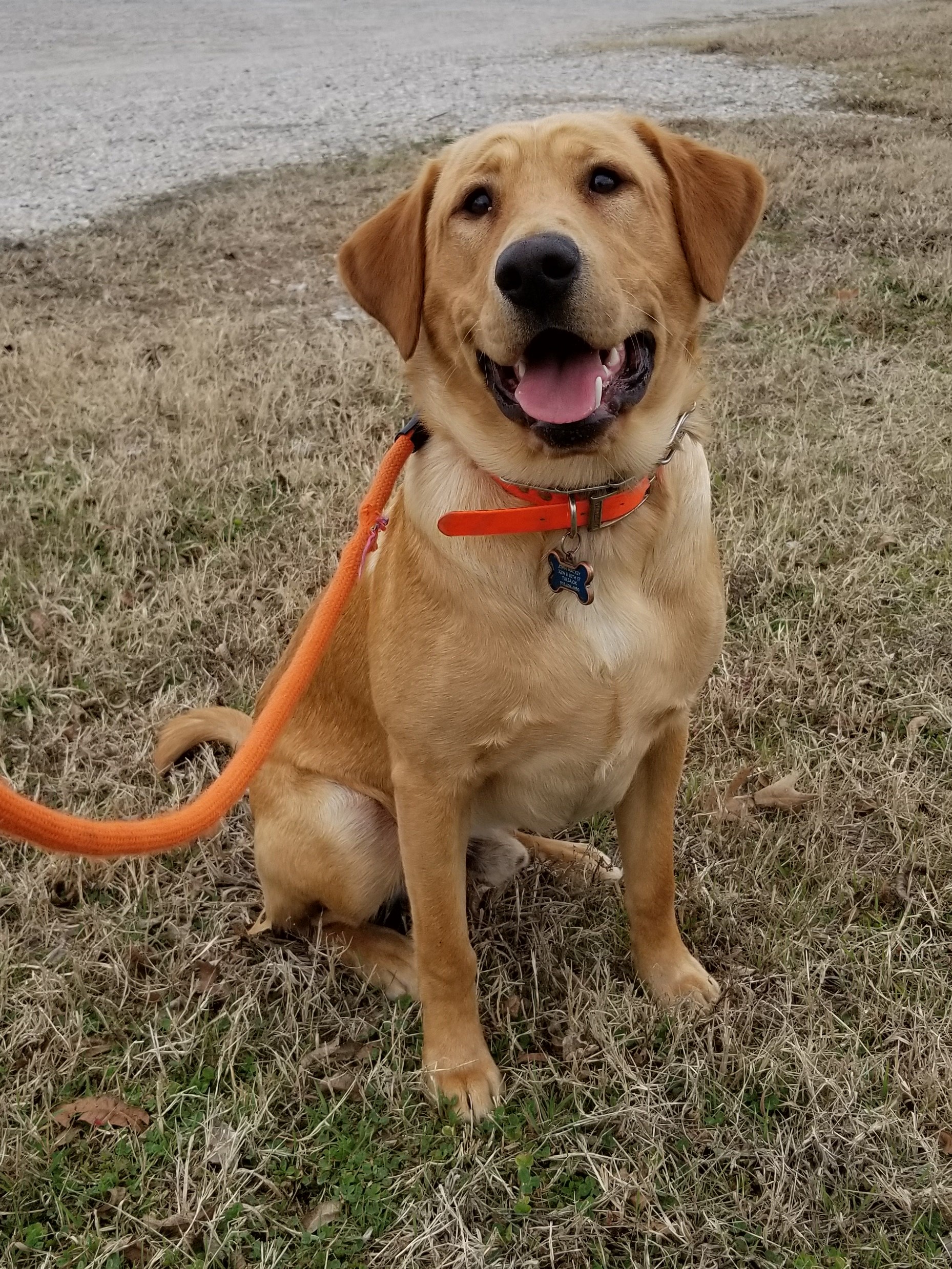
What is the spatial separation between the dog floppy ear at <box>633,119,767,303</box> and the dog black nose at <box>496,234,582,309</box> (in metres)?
0.41

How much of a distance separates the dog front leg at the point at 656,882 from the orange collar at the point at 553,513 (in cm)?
63

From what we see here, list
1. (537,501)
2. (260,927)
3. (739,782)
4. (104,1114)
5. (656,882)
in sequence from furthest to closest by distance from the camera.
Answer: (739,782) → (260,927) → (656,882) → (104,1114) → (537,501)

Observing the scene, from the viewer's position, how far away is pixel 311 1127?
7.30ft

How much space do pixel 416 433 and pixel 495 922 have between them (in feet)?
4.46

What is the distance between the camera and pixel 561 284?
Result: 1872 mm

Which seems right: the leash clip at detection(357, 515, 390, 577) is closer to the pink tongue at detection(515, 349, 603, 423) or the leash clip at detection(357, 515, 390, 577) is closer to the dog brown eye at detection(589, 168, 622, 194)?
the pink tongue at detection(515, 349, 603, 423)

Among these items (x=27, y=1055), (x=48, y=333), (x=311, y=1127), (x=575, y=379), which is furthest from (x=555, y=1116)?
(x=48, y=333)

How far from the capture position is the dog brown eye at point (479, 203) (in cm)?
220

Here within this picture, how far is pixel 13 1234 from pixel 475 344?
6.81 feet

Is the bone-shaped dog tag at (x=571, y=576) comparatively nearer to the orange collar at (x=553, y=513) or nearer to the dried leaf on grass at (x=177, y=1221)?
the orange collar at (x=553, y=513)

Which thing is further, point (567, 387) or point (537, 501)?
point (537, 501)

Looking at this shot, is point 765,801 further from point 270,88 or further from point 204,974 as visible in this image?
point 270,88

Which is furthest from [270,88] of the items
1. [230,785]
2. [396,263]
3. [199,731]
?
[230,785]

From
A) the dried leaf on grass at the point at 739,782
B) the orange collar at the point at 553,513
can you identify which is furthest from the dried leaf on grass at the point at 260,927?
the dried leaf on grass at the point at 739,782
